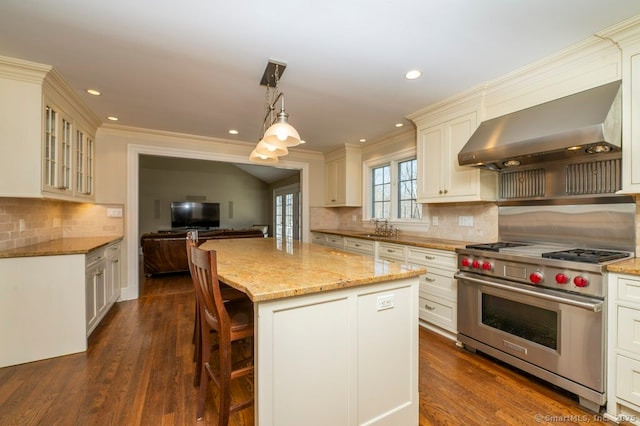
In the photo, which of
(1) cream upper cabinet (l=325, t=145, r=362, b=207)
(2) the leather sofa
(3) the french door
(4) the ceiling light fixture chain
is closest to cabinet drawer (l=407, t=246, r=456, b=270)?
(4) the ceiling light fixture chain

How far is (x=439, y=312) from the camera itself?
273cm

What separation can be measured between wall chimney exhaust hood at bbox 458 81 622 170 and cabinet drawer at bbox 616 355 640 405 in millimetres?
1282

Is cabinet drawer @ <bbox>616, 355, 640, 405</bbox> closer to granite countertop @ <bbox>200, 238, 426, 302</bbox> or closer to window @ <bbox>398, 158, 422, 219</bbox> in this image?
granite countertop @ <bbox>200, 238, 426, 302</bbox>

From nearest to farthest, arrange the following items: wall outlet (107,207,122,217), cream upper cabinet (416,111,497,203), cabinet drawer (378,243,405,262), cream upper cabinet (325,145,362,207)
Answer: cream upper cabinet (416,111,497,203) → cabinet drawer (378,243,405,262) → wall outlet (107,207,122,217) → cream upper cabinet (325,145,362,207)

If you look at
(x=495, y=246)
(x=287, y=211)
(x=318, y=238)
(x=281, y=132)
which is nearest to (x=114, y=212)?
(x=318, y=238)

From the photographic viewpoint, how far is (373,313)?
1.43 metres

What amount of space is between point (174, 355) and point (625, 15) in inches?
154

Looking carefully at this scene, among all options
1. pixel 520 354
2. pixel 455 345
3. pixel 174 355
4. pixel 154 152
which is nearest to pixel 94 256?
pixel 174 355

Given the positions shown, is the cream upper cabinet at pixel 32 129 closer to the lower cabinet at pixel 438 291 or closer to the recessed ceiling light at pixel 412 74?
the recessed ceiling light at pixel 412 74

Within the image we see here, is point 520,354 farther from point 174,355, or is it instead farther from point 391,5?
point 174,355

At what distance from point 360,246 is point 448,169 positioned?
1.56 meters

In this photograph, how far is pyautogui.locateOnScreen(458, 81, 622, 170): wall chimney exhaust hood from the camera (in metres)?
1.77

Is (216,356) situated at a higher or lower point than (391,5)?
lower

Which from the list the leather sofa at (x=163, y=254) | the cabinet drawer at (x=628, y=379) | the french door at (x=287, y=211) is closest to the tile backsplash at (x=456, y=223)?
the cabinet drawer at (x=628, y=379)
